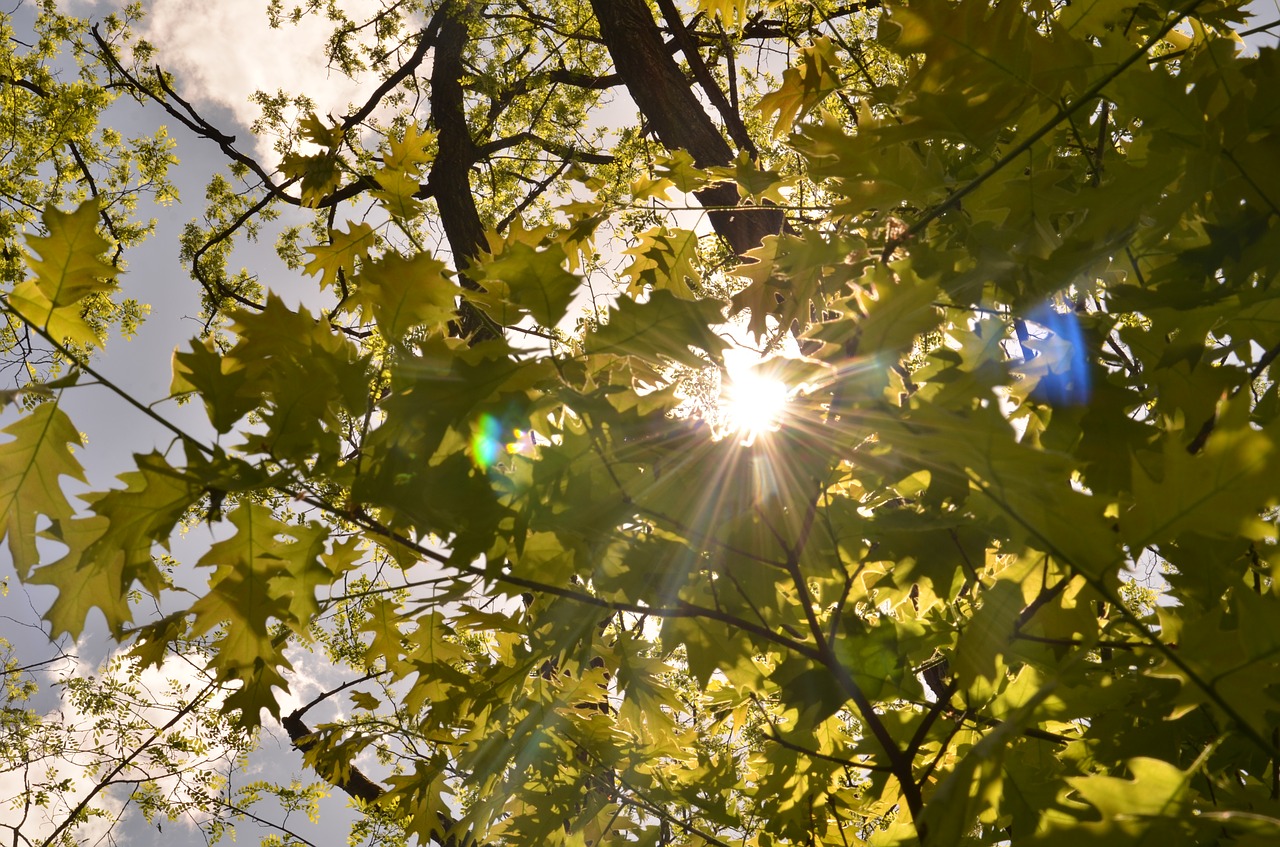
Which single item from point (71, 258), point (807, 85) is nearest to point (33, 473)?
point (71, 258)

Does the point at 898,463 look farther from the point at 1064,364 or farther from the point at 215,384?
the point at 215,384

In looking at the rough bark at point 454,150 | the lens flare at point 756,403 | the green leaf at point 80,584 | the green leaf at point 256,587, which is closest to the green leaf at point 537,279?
the lens flare at point 756,403

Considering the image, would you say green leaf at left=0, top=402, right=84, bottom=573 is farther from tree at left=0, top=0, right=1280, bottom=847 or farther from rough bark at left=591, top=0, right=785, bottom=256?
rough bark at left=591, top=0, right=785, bottom=256

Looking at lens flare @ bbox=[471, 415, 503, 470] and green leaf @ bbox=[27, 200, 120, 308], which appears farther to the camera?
green leaf @ bbox=[27, 200, 120, 308]

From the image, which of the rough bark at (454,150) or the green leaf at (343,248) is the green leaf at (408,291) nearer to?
the green leaf at (343,248)

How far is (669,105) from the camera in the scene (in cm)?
359

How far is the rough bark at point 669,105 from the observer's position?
10.7 ft

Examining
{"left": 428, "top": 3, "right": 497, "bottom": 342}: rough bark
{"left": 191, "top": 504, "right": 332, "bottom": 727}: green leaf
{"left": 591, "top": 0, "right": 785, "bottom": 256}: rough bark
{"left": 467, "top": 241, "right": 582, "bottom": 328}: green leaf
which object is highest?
{"left": 428, "top": 3, "right": 497, "bottom": 342}: rough bark

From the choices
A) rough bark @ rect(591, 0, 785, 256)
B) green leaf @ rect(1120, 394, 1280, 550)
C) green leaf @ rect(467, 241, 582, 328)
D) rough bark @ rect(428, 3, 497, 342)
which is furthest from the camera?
rough bark @ rect(428, 3, 497, 342)

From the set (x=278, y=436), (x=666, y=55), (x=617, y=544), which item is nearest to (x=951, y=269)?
(x=617, y=544)

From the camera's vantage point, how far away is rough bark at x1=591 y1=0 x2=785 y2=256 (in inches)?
128

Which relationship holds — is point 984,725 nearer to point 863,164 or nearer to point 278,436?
point 863,164

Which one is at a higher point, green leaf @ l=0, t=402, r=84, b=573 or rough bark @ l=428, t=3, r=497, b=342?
rough bark @ l=428, t=3, r=497, b=342

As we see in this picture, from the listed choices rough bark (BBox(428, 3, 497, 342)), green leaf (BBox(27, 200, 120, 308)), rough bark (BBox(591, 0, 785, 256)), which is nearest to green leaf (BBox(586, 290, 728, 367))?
green leaf (BBox(27, 200, 120, 308))
